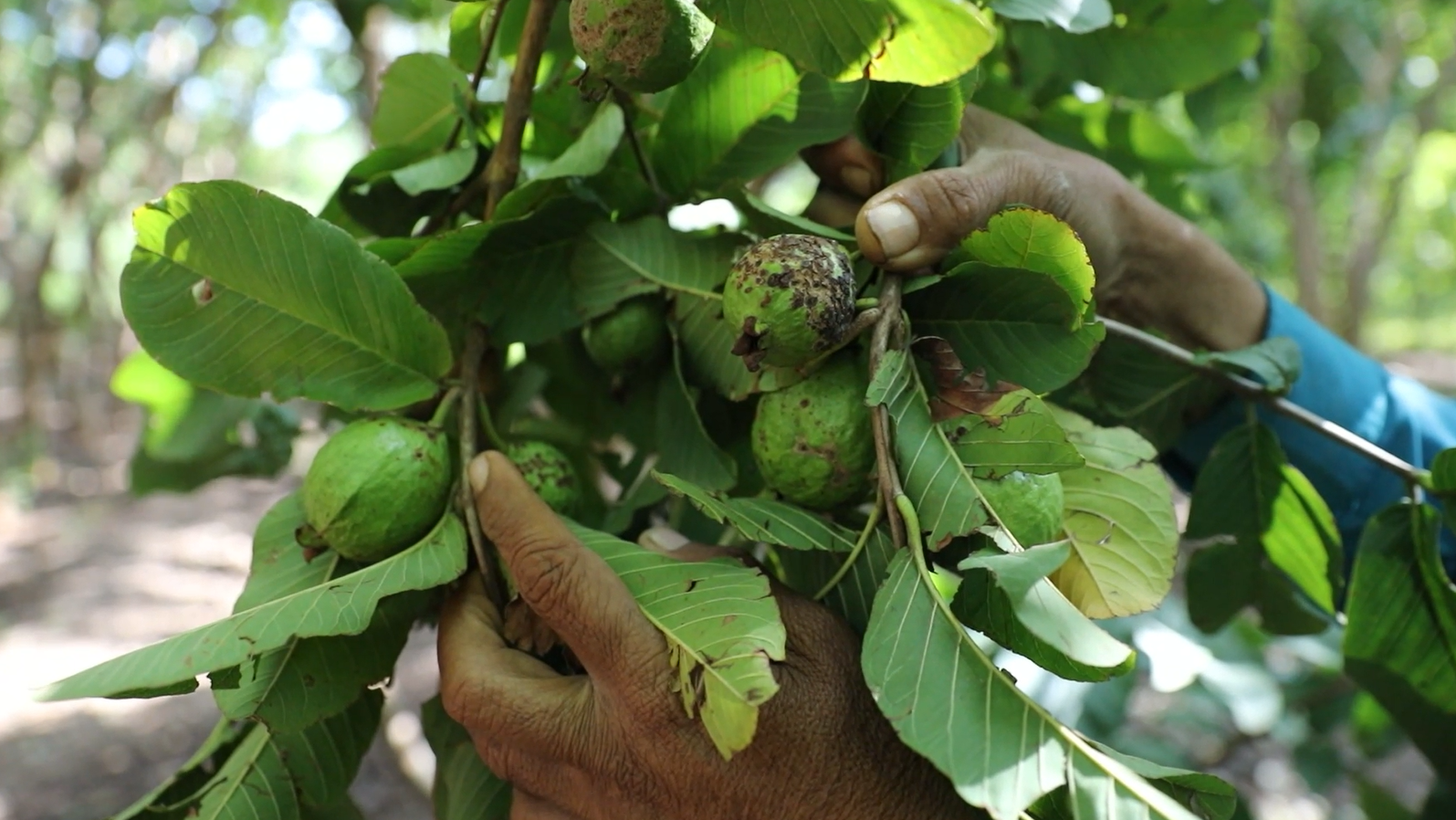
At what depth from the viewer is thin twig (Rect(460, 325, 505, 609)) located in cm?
115

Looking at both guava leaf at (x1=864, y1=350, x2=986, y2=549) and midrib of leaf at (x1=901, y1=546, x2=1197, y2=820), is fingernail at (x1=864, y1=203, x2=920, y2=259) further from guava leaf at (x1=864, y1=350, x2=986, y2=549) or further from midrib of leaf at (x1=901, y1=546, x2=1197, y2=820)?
midrib of leaf at (x1=901, y1=546, x2=1197, y2=820)

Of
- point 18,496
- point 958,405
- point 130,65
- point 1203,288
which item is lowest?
point 18,496

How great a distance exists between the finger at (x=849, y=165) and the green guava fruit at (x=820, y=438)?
0.33 meters

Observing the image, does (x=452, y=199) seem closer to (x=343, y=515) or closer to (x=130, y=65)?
(x=343, y=515)

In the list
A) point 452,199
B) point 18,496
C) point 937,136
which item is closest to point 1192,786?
point 937,136

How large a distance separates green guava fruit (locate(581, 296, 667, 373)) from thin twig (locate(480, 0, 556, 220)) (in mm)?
201

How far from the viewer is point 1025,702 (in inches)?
34.6

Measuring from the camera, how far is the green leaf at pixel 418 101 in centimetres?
136

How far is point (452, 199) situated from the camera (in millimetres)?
1349

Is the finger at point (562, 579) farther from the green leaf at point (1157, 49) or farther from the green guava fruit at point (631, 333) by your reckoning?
the green leaf at point (1157, 49)

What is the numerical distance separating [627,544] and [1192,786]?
60 cm

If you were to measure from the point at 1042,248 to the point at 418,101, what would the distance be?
884 mm

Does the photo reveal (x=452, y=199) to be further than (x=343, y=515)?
Yes

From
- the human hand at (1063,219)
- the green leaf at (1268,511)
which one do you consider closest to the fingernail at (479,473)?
the human hand at (1063,219)
